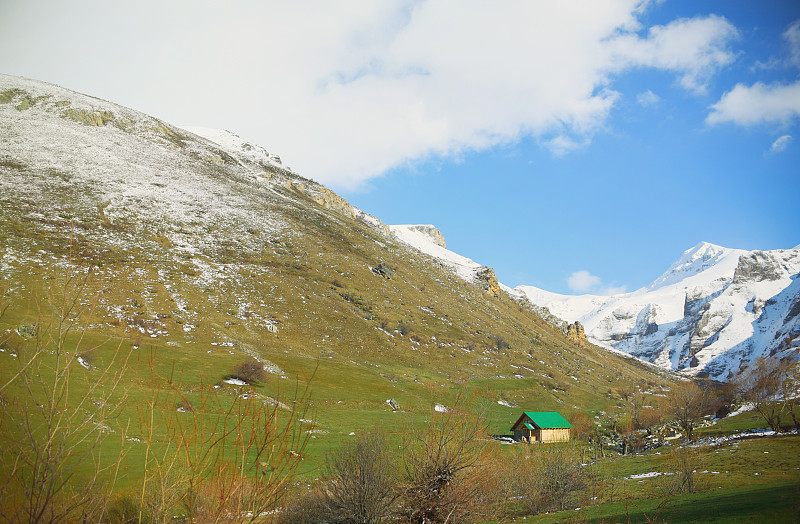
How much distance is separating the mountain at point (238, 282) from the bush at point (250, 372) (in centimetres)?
131

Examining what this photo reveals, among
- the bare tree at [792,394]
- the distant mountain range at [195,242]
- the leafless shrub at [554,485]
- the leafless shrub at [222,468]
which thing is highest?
the distant mountain range at [195,242]

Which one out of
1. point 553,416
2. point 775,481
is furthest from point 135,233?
point 775,481

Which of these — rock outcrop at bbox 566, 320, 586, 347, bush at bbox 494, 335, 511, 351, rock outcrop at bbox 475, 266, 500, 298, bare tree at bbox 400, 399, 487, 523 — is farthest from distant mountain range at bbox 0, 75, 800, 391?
bare tree at bbox 400, 399, 487, 523

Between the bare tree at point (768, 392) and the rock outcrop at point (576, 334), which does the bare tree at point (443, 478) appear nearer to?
the bare tree at point (768, 392)

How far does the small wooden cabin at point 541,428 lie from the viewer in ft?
203

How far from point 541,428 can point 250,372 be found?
40.5 m

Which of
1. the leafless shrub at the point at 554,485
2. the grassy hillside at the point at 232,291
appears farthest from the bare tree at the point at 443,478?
the grassy hillside at the point at 232,291

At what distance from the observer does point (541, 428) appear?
62562 millimetres

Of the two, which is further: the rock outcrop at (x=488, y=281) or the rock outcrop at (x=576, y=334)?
the rock outcrop at (x=576, y=334)

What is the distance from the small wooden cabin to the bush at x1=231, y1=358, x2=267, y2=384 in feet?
120

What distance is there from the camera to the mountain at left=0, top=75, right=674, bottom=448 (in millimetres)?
58781

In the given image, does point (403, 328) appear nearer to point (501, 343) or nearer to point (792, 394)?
point (501, 343)

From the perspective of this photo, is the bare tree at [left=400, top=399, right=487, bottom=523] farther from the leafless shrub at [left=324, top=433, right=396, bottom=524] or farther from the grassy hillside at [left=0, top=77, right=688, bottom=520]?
the grassy hillside at [left=0, top=77, right=688, bottom=520]

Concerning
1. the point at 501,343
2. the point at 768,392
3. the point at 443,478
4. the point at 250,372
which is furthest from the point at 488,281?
the point at 443,478
